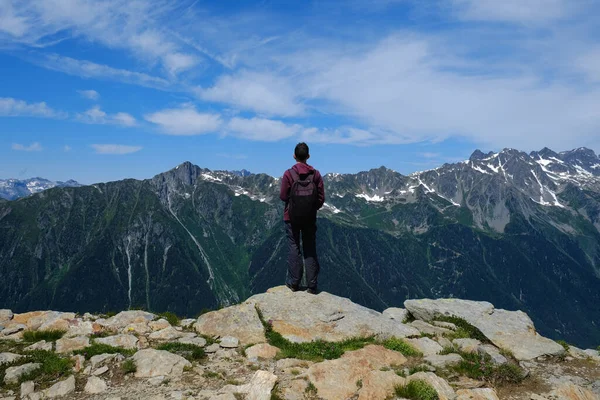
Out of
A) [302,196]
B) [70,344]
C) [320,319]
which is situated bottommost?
[320,319]

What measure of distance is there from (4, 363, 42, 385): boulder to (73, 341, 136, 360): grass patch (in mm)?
1108

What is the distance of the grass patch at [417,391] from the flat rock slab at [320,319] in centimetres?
494

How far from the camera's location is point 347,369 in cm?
959

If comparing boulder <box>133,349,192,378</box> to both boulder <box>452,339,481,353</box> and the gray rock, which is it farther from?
boulder <box>452,339,481,353</box>

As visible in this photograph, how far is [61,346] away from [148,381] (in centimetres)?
399

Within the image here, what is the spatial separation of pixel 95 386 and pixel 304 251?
30.3 ft

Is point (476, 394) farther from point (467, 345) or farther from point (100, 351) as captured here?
point (100, 351)

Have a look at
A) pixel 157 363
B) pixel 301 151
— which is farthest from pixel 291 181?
pixel 157 363

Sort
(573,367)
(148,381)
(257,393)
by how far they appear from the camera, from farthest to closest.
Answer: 1. (573,367)
2. (148,381)
3. (257,393)

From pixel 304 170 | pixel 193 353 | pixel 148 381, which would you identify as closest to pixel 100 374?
pixel 148 381

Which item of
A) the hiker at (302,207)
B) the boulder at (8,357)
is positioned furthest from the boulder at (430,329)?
the boulder at (8,357)

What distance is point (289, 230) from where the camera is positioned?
16500 mm

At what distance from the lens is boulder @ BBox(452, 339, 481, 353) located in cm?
1167

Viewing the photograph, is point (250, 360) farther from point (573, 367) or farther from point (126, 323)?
point (573, 367)
